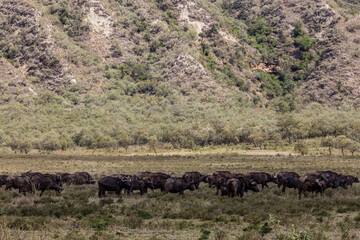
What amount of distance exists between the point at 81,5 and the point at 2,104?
7692 cm

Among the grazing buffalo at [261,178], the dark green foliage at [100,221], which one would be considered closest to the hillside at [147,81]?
the grazing buffalo at [261,178]

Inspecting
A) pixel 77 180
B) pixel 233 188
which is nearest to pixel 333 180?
pixel 233 188

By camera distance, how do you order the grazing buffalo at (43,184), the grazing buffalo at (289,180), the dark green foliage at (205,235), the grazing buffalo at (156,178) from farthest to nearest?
the grazing buffalo at (156,178)
the grazing buffalo at (289,180)
the grazing buffalo at (43,184)
the dark green foliage at (205,235)

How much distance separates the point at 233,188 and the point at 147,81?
148474 millimetres

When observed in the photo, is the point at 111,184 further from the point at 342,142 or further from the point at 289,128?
the point at 289,128

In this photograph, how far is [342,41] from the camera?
17500 centimetres

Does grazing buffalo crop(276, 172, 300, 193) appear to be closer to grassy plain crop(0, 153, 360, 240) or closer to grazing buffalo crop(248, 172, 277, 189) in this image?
grassy plain crop(0, 153, 360, 240)

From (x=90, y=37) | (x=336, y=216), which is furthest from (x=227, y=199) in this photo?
(x=90, y=37)

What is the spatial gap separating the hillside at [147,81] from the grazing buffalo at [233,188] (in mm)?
74906

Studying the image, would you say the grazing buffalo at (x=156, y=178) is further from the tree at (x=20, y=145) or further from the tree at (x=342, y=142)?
the tree at (x=20, y=145)

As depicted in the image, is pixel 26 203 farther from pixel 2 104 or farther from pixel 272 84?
pixel 272 84

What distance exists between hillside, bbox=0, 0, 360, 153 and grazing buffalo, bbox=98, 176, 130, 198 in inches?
2993

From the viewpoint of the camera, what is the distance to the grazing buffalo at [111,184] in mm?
21844

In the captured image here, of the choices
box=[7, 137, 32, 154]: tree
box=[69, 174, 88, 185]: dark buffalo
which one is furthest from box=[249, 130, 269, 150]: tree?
box=[69, 174, 88, 185]: dark buffalo
